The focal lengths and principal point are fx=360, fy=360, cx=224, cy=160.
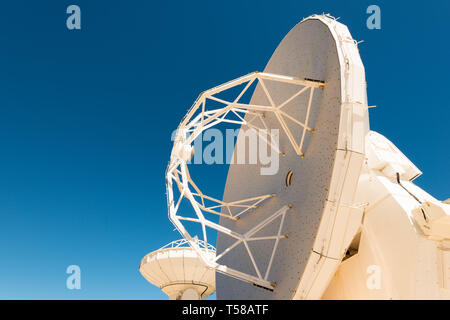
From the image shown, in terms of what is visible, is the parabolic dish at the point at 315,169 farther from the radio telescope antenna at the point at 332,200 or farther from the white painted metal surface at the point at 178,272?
the white painted metal surface at the point at 178,272

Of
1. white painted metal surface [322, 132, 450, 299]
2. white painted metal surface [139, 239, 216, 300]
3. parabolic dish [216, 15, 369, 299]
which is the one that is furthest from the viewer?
white painted metal surface [139, 239, 216, 300]

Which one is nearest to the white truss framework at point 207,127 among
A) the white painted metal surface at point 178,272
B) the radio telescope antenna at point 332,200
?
the radio telescope antenna at point 332,200

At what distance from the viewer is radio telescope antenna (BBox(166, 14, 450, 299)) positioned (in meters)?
7.79

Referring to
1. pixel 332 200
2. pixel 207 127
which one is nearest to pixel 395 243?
pixel 332 200

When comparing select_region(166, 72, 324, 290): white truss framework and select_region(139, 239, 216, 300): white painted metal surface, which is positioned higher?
select_region(166, 72, 324, 290): white truss framework

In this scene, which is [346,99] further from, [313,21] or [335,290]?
[335,290]

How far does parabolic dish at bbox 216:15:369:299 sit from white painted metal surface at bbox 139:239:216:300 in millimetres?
13866

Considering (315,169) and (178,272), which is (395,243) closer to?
(315,169)

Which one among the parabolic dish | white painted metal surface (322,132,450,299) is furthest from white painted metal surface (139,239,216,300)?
white painted metal surface (322,132,450,299)

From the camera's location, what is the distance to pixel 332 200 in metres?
7.66

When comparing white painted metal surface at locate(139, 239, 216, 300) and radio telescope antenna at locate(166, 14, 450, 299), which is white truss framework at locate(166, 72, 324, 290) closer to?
radio telescope antenna at locate(166, 14, 450, 299)

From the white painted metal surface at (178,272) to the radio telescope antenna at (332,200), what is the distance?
14.0 meters

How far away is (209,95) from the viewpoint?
1050 cm
